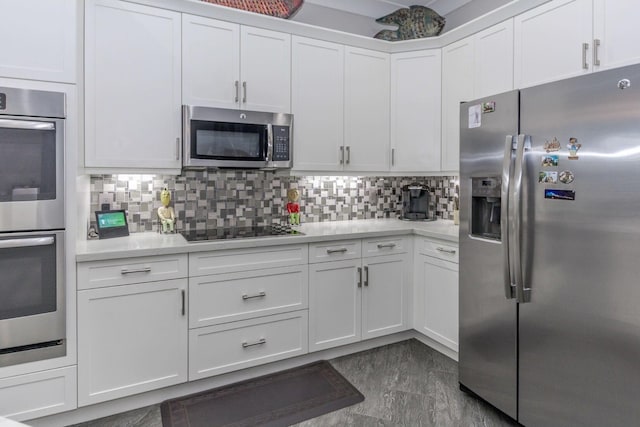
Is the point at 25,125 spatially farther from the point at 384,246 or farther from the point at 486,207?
the point at 486,207

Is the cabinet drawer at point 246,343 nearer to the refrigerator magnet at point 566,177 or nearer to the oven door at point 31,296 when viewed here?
the oven door at point 31,296

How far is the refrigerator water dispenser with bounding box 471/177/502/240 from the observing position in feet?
6.78

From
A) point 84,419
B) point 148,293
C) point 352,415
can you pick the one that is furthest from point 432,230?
point 84,419

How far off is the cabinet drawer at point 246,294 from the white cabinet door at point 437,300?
0.92 m

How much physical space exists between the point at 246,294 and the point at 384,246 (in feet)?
3.52

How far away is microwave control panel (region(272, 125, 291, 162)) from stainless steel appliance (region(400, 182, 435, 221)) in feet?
4.07

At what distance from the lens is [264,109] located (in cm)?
273

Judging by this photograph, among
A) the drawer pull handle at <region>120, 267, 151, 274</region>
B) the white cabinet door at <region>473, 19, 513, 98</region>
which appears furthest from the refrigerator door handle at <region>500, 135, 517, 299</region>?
the drawer pull handle at <region>120, 267, 151, 274</region>

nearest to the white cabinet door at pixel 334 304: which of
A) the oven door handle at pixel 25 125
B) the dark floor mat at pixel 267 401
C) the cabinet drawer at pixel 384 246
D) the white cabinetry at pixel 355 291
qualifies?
the white cabinetry at pixel 355 291

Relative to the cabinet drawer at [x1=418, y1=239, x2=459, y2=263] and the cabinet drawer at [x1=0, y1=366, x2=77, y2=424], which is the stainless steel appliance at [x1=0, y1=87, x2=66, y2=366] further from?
the cabinet drawer at [x1=418, y1=239, x2=459, y2=263]

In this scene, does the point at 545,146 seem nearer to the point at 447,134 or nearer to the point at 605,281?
the point at 605,281

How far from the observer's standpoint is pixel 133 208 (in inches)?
105

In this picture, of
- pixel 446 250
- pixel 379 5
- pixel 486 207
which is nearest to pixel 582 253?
pixel 486 207

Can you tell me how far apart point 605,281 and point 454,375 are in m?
1.30
